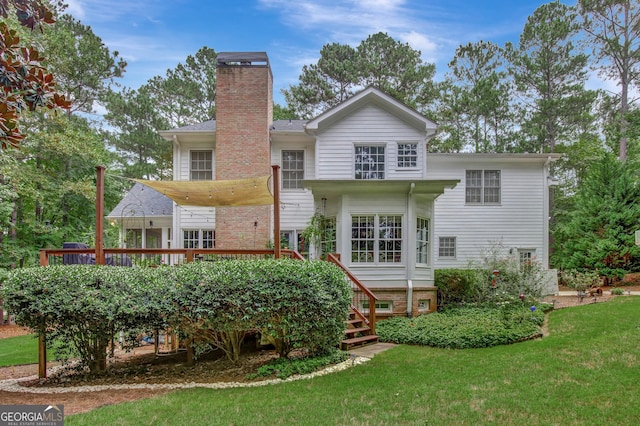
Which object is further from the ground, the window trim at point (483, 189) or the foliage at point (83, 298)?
the window trim at point (483, 189)

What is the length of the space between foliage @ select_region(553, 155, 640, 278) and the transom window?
4124mm

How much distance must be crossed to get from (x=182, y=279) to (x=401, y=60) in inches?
875

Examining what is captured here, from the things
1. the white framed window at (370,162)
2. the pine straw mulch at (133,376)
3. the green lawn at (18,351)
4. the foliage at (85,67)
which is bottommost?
the green lawn at (18,351)

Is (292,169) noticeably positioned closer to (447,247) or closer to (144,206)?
(144,206)

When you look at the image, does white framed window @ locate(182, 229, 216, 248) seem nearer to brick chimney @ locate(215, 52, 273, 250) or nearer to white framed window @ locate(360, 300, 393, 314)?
brick chimney @ locate(215, 52, 273, 250)

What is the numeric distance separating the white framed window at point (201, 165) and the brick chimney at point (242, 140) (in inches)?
27.5

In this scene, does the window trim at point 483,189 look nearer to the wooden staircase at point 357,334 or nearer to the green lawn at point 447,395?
the wooden staircase at point 357,334

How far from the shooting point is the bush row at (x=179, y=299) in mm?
6422

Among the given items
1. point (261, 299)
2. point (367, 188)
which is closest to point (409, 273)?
point (367, 188)

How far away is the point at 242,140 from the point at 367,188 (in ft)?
16.9

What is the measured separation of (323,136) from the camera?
13258 mm

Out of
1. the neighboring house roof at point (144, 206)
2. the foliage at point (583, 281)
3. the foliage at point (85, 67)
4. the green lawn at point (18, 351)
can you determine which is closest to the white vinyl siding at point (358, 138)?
the foliage at point (583, 281)

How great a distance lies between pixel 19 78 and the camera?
3625mm

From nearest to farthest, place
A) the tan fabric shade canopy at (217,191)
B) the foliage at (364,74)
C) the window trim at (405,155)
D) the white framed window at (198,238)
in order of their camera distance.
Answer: the tan fabric shade canopy at (217,191), the window trim at (405,155), the white framed window at (198,238), the foliage at (364,74)
